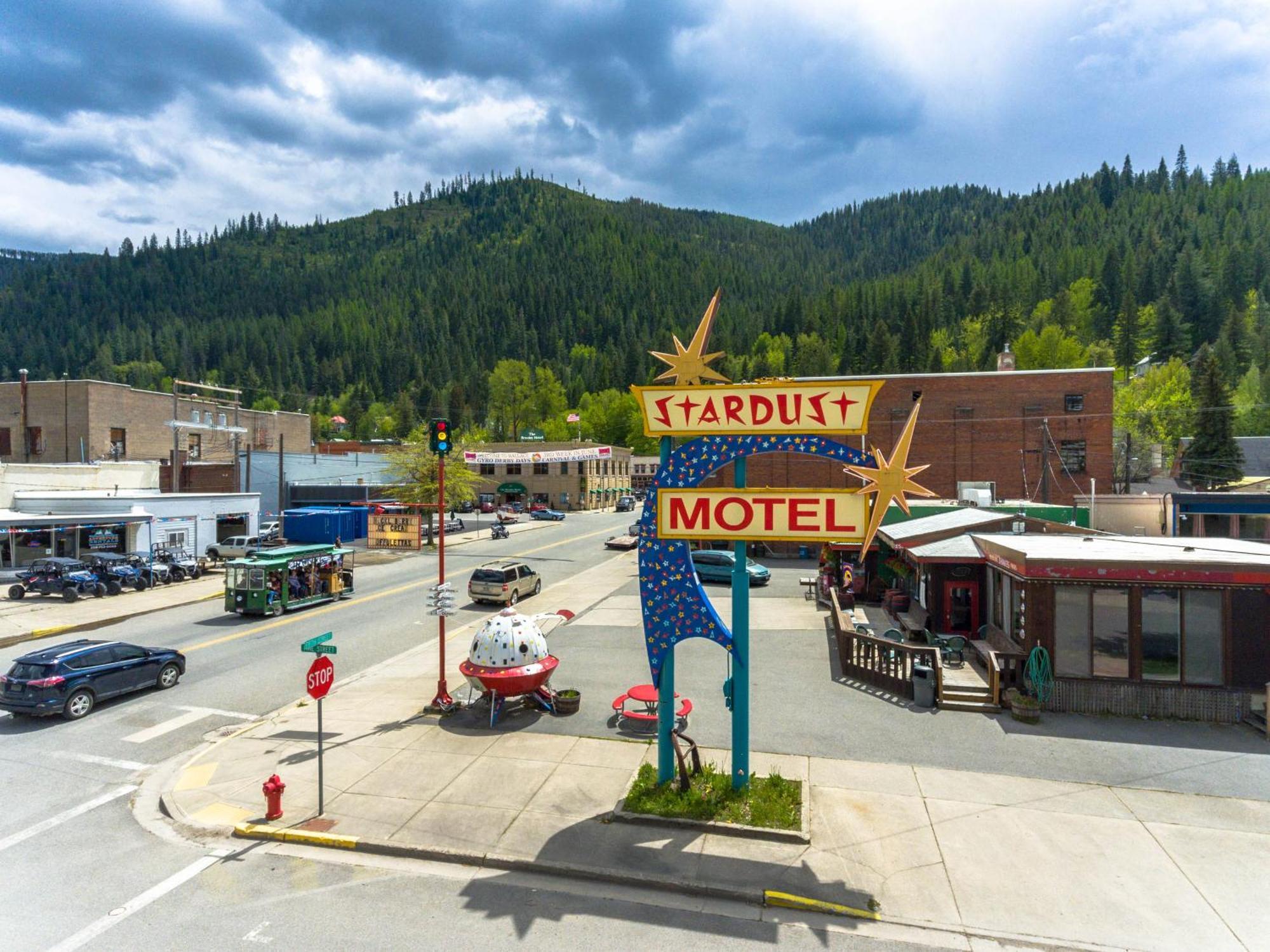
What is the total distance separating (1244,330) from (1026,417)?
93.2 meters

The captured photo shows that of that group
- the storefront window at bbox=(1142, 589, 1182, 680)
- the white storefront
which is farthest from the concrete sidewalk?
the white storefront

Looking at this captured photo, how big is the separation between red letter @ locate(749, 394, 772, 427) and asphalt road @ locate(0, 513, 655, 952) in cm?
864

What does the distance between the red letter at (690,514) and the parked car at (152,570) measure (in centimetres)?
3122

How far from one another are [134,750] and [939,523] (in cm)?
2438

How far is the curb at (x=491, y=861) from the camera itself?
843 centimetres

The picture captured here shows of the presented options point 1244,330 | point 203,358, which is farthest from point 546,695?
point 203,358

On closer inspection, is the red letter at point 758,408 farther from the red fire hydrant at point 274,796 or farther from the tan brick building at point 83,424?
the tan brick building at point 83,424

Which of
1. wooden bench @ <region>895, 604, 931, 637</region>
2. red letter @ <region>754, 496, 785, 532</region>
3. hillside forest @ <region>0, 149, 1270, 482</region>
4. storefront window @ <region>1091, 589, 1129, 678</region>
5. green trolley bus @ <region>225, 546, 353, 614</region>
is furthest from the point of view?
hillside forest @ <region>0, 149, 1270, 482</region>

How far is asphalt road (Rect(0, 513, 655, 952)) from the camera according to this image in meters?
8.28

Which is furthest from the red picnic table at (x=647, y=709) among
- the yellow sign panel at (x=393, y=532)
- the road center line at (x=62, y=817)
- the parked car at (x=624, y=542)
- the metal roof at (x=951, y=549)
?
the yellow sign panel at (x=393, y=532)

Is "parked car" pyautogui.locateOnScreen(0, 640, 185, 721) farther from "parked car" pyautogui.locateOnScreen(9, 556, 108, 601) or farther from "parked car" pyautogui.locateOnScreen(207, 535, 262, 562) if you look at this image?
"parked car" pyautogui.locateOnScreen(207, 535, 262, 562)

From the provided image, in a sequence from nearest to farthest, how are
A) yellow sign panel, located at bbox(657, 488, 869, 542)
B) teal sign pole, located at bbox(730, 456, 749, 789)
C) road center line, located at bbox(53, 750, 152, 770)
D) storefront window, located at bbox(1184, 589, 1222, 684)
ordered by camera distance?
yellow sign panel, located at bbox(657, 488, 869, 542), teal sign pole, located at bbox(730, 456, 749, 789), road center line, located at bbox(53, 750, 152, 770), storefront window, located at bbox(1184, 589, 1222, 684)

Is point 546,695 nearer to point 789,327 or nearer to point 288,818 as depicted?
point 288,818

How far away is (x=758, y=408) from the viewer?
10188 millimetres
